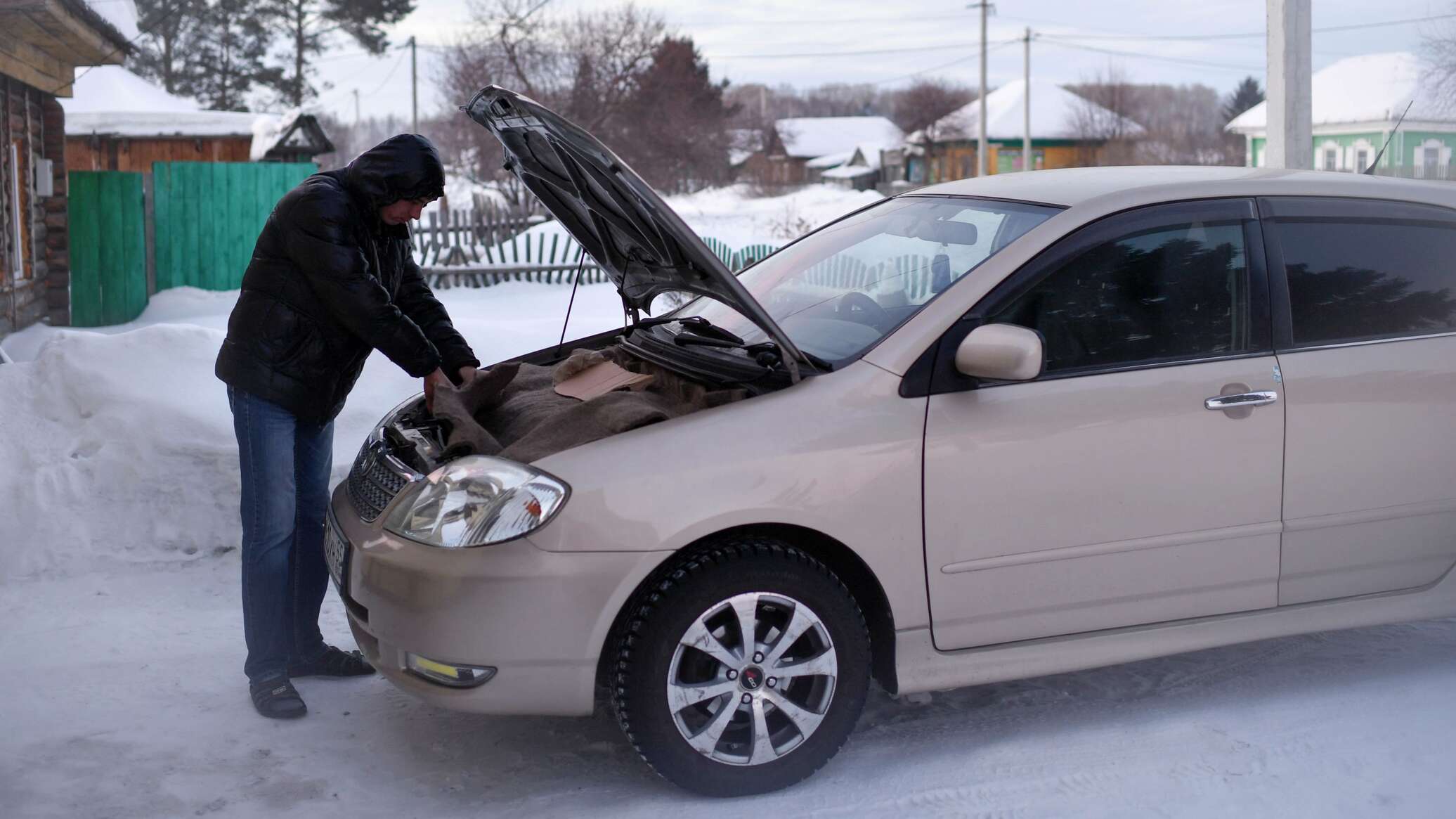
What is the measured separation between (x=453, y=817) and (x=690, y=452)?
1.11m

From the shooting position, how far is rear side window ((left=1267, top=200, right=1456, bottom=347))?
3.75 meters

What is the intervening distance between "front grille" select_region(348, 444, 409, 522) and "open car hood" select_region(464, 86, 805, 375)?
1008 millimetres

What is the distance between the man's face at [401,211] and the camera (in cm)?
396

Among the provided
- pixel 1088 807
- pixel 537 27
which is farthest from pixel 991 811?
pixel 537 27

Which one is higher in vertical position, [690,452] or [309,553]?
[690,452]

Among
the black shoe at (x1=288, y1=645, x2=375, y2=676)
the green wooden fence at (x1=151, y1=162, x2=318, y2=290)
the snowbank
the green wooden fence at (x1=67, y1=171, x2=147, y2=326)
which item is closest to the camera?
the black shoe at (x1=288, y1=645, x2=375, y2=676)

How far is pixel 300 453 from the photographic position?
4.22 meters

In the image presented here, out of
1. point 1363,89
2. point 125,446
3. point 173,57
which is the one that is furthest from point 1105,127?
point 125,446

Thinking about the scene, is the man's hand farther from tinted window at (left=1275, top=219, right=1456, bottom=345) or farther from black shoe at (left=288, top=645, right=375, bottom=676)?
tinted window at (left=1275, top=219, right=1456, bottom=345)

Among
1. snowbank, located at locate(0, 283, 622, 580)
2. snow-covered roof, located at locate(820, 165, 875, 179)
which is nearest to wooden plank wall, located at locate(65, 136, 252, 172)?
snowbank, located at locate(0, 283, 622, 580)

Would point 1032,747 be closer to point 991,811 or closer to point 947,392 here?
point 991,811

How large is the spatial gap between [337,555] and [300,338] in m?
0.71

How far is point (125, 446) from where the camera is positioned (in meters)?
5.90

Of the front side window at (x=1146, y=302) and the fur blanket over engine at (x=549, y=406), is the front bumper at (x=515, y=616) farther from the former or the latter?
the front side window at (x=1146, y=302)
